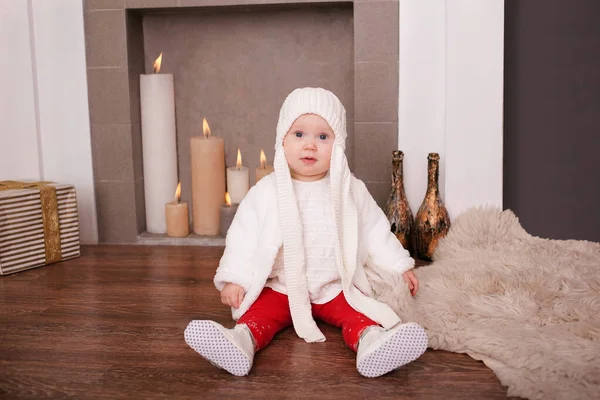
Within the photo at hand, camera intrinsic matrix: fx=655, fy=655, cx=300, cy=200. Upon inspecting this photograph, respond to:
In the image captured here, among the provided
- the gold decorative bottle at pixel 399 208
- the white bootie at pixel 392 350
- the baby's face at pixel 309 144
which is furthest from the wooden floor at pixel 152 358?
the gold decorative bottle at pixel 399 208

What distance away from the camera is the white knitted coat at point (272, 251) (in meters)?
1.45

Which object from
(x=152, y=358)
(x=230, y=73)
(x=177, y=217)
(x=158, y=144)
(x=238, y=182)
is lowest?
(x=152, y=358)

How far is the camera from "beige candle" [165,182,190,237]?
2324 millimetres

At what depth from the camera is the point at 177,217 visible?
7.64 ft

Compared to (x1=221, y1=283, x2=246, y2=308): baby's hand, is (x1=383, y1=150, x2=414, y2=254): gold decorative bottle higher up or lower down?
higher up

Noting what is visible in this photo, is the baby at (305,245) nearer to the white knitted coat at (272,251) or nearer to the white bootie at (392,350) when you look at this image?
the white knitted coat at (272,251)

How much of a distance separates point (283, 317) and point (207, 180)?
0.97 m

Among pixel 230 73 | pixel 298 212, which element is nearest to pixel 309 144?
pixel 298 212

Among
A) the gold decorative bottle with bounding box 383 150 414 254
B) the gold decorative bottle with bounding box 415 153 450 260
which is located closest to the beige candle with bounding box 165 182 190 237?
the gold decorative bottle with bounding box 383 150 414 254

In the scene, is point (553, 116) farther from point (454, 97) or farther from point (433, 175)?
point (433, 175)

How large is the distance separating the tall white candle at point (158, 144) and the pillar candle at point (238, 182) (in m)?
0.22

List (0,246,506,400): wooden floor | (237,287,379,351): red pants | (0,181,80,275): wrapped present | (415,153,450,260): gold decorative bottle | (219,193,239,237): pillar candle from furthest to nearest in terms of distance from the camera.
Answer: (219,193,239,237): pillar candle → (415,153,450,260): gold decorative bottle → (0,181,80,275): wrapped present → (237,287,379,351): red pants → (0,246,506,400): wooden floor

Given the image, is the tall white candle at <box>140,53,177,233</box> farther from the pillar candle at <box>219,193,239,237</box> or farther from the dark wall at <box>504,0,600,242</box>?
the dark wall at <box>504,0,600,242</box>

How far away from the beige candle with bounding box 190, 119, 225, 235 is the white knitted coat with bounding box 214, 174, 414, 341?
31.4 inches
